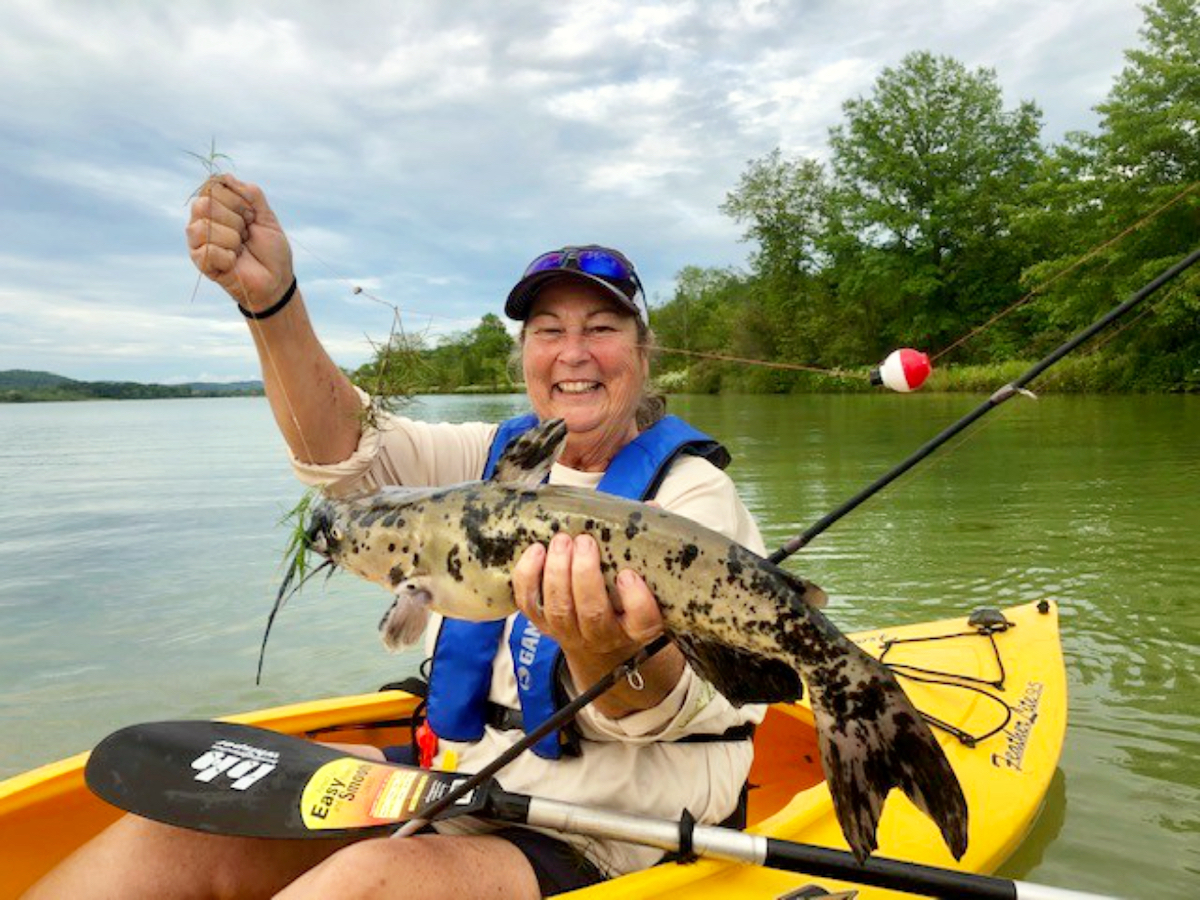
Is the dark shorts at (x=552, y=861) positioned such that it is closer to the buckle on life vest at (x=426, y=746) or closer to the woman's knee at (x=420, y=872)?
the woman's knee at (x=420, y=872)

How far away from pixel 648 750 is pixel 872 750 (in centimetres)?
83

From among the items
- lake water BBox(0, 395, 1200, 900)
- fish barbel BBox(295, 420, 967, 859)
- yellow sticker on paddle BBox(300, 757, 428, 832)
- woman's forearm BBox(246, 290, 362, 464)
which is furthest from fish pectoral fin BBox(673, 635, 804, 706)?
lake water BBox(0, 395, 1200, 900)

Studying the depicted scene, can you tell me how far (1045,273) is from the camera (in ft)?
119

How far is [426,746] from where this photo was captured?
11.2ft

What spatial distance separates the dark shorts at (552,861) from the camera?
103 inches

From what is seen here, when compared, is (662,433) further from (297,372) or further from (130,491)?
(130,491)

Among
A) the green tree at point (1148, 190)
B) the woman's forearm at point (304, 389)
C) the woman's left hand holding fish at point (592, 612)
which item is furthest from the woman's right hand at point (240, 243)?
the green tree at point (1148, 190)

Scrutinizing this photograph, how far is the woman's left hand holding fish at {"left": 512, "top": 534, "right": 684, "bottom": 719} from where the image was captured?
7.18 feet

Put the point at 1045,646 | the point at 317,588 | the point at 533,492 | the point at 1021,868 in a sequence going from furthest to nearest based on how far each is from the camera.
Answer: the point at 317,588
the point at 1045,646
the point at 1021,868
the point at 533,492

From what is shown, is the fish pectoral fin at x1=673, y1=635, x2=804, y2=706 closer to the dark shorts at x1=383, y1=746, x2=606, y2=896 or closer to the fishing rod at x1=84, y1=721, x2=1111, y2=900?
the fishing rod at x1=84, y1=721, x2=1111, y2=900

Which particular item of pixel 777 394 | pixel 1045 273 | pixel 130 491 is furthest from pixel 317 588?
pixel 777 394

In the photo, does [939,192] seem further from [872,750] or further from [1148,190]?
[872,750]

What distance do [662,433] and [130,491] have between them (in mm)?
21362

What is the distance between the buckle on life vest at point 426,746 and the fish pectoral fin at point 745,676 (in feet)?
4.82
